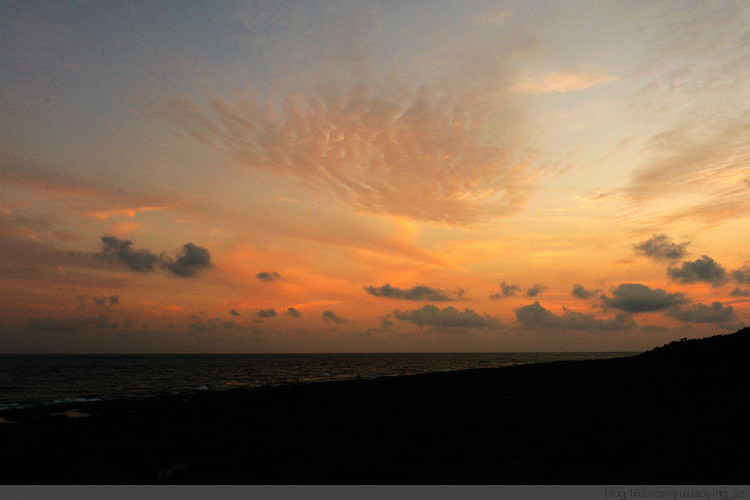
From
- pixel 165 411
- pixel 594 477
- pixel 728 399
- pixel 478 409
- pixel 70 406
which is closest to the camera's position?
pixel 594 477

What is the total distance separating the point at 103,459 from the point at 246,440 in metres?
5.37

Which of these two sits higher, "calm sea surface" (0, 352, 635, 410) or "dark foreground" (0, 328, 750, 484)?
"dark foreground" (0, 328, 750, 484)

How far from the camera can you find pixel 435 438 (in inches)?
683

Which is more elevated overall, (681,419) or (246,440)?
(681,419)

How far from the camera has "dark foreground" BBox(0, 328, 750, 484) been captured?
1266 centimetres

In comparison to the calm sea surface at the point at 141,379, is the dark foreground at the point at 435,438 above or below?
above

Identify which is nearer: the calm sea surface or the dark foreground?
Result: the dark foreground

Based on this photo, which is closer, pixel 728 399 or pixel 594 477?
pixel 594 477

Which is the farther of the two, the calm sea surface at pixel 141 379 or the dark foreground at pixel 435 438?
the calm sea surface at pixel 141 379

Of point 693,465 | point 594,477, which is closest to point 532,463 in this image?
point 594,477

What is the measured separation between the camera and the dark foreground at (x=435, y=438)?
12.7 meters

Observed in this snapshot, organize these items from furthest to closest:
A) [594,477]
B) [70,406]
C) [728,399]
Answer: [70,406] → [728,399] → [594,477]
